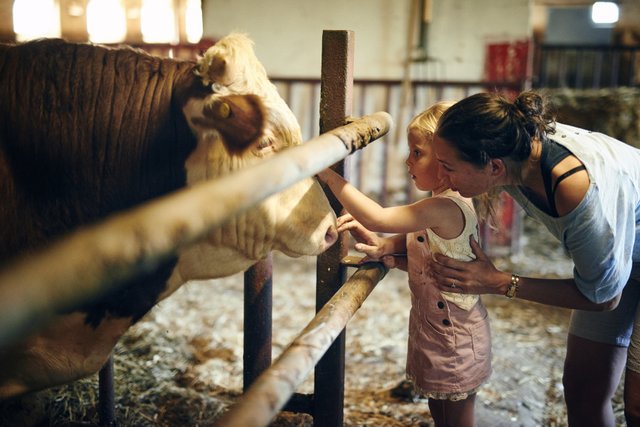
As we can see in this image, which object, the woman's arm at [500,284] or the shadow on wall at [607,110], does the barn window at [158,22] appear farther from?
the woman's arm at [500,284]

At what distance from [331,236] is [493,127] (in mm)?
616

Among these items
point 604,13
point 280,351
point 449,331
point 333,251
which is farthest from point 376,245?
point 604,13

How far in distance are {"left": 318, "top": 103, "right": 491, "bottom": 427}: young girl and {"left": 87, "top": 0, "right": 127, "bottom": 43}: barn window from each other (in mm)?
6301

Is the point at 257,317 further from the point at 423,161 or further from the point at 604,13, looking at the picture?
the point at 604,13

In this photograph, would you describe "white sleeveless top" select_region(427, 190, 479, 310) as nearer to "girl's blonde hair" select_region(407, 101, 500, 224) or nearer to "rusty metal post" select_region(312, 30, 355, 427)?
"girl's blonde hair" select_region(407, 101, 500, 224)

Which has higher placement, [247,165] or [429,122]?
[429,122]

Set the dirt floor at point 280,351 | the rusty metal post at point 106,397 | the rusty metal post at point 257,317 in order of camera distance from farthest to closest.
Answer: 1. the dirt floor at point 280,351
2. the rusty metal post at point 106,397
3. the rusty metal post at point 257,317

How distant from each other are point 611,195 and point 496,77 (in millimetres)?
4730

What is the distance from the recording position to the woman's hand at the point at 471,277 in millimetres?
1907

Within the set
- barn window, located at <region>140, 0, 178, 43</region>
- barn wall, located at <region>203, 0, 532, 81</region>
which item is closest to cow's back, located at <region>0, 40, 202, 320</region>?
barn wall, located at <region>203, 0, 532, 81</region>

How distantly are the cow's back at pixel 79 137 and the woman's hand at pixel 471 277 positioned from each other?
90 cm

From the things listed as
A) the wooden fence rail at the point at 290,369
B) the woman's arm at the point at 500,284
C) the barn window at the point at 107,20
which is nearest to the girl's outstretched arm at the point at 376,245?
the woman's arm at the point at 500,284

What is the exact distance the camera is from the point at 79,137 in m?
1.77

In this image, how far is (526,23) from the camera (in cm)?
605
